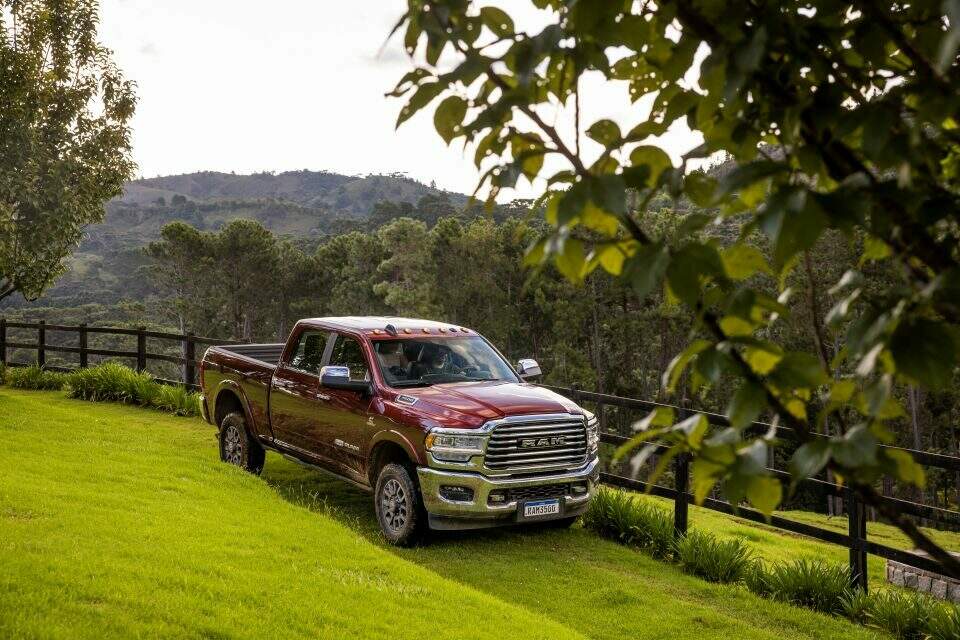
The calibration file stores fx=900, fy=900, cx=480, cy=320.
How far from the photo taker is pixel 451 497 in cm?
891

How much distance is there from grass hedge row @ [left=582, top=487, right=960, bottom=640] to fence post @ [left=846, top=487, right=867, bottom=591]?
104 millimetres

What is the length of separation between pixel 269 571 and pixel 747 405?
5028 mm

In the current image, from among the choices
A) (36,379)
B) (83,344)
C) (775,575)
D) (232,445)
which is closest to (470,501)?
(775,575)

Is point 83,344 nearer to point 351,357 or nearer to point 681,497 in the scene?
point 351,357

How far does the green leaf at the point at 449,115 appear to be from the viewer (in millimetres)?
1609

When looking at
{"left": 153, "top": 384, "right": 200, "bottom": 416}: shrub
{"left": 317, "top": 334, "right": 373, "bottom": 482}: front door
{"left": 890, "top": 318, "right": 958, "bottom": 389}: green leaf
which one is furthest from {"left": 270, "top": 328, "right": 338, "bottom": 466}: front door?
{"left": 890, "top": 318, "right": 958, "bottom": 389}: green leaf

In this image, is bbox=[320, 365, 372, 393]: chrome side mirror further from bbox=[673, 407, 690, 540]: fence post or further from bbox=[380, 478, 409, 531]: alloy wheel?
bbox=[673, 407, 690, 540]: fence post

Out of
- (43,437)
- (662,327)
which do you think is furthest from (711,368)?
(662,327)

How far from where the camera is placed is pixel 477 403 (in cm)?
917

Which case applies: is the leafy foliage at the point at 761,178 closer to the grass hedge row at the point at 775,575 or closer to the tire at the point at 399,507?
the grass hedge row at the point at 775,575

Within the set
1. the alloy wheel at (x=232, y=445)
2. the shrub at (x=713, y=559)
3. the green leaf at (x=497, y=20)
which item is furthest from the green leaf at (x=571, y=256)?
the alloy wheel at (x=232, y=445)

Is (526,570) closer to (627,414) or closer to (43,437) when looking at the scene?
(43,437)

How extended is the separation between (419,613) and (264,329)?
7578 centimetres

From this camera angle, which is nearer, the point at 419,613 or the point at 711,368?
the point at 711,368
